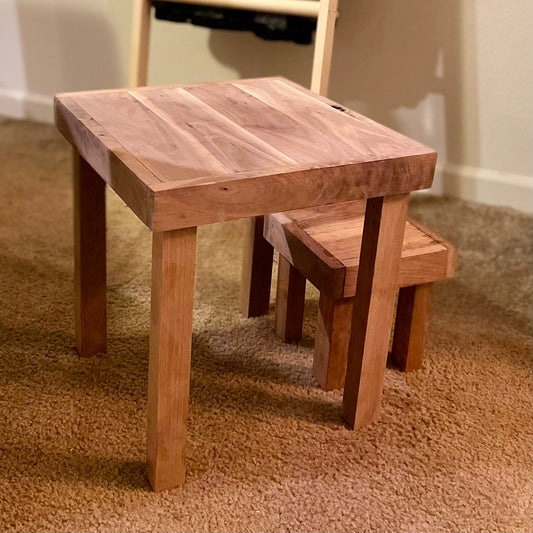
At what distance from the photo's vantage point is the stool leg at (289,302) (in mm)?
1224

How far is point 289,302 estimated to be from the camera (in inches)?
49.2

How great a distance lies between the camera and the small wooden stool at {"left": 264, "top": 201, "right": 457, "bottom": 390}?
1.09 m

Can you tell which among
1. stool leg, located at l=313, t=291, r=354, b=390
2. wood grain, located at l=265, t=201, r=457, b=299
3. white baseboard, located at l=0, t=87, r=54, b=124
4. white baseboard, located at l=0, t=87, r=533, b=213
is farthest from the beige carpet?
white baseboard, located at l=0, t=87, r=54, b=124

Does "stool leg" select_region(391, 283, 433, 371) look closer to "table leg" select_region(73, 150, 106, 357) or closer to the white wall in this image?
"table leg" select_region(73, 150, 106, 357)

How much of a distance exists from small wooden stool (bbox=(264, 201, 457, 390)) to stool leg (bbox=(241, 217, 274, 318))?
47mm

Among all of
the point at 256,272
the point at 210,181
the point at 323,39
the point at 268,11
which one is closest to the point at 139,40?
the point at 268,11

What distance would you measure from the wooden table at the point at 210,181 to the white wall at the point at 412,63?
29.0 inches

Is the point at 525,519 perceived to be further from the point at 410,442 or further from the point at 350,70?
the point at 350,70

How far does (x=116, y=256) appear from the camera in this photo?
154 centimetres

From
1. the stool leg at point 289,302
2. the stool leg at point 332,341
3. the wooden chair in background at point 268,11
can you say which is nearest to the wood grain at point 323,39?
the wooden chair in background at point 268,11

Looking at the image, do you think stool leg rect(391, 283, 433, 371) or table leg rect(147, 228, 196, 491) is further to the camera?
stool leg rect(391, 283, 433, 371)

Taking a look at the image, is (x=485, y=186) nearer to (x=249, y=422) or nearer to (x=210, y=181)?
(x=249, y=422)

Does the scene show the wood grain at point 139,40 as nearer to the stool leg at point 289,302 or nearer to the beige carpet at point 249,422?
the beige carpet at point 249,422

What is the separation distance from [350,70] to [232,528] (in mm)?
1229
